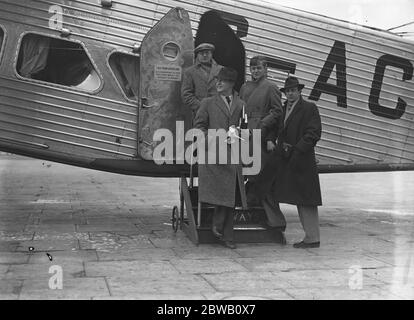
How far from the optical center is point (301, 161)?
281 inches

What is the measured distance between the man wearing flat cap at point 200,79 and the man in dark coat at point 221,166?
1.89 feet

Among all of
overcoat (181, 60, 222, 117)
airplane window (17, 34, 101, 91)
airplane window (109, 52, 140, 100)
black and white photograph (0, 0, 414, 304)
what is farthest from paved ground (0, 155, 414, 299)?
airplane window (17, 34, 101, 91)

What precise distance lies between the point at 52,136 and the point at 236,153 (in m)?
2.62

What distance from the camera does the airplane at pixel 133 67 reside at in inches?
312

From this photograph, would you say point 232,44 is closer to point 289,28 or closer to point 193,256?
point 289,28

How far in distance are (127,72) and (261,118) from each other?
2.09 m

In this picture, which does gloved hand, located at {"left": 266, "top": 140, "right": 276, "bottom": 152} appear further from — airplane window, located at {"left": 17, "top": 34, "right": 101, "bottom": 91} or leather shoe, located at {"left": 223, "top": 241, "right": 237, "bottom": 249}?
airplane window, located at {"left": 17, "top": 34, "right": 101, "bottom": 91}

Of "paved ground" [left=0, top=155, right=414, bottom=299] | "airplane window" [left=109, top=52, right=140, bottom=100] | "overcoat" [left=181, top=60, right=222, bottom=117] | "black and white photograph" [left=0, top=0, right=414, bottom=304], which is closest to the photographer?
"paved ground" [left=0, top=155, right=414, bottom=299]

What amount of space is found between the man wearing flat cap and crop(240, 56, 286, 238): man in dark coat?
0.51 meters

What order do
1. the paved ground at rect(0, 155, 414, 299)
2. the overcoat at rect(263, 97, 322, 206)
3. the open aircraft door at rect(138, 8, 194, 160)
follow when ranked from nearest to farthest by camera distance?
the paved ground at rect(0, 155, 414, 299) < the overcoat at rect(263, 97, 322, 206) < the open aircraft door at rect(138, 8, 194, 160)

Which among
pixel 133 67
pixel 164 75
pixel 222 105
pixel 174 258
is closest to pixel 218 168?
pixel 222 105

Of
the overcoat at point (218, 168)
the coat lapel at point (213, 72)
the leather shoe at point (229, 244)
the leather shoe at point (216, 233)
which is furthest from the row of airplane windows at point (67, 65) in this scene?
the leather shoe at point (229, 244)

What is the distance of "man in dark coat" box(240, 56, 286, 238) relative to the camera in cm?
742

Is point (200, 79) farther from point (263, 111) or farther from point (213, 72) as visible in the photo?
point (263, 111)
